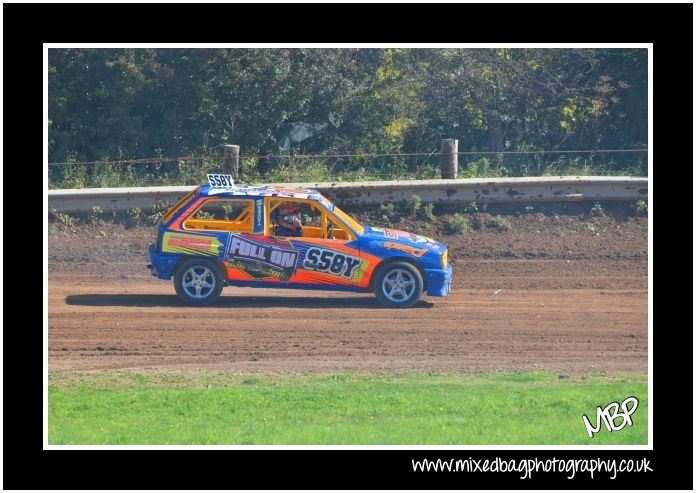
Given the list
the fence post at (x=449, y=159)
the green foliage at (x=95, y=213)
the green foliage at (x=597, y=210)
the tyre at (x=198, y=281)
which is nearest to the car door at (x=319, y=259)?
the tyre at (x=198, y=281)

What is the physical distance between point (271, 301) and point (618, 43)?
6204 mm

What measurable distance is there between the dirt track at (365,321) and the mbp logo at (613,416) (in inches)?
76.7

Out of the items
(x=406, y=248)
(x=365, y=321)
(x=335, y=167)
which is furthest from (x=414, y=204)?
(x=365, y=321)

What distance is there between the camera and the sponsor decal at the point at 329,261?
47.8ft

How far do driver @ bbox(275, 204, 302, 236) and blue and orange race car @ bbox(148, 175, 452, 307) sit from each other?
105 millimetres

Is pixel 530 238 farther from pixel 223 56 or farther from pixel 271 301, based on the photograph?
pixel 223 56

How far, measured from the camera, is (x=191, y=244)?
14.6m

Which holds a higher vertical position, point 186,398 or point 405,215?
point 405,215

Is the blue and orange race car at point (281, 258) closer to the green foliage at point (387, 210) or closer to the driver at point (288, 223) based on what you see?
the driver at point (288, 223)

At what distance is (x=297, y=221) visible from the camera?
14.9 meters

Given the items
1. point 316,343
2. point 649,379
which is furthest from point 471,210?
point 649,379

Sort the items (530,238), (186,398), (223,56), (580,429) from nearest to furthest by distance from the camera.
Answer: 1. (580,429)
2. (186,398)
3. (530,238)
4. (223,56)

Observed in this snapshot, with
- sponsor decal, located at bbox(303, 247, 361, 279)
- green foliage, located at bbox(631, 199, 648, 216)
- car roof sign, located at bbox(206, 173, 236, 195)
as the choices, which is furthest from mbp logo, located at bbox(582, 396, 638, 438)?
green foliage, located at bbox(631, 199, 648, 216)

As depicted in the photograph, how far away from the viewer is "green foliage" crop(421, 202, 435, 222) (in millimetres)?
19641
